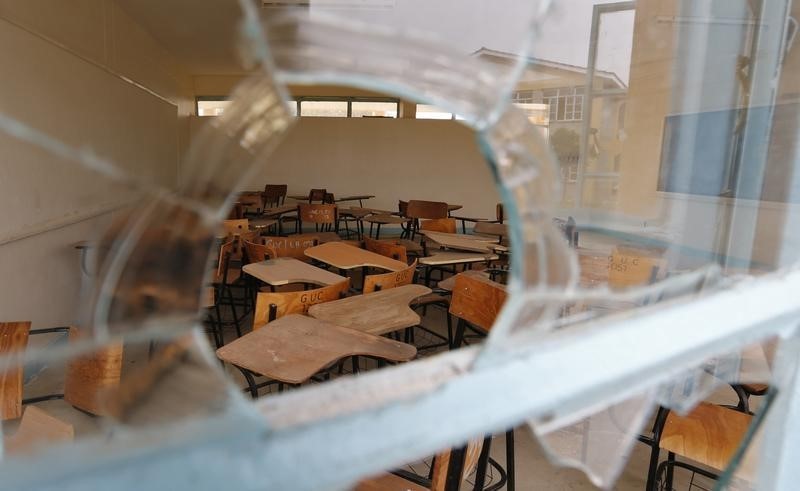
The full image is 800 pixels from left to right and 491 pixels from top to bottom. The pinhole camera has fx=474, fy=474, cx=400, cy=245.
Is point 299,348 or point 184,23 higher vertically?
point 184,23

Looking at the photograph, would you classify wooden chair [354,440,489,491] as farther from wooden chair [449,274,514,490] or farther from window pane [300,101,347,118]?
window pane [300,101,347,118]

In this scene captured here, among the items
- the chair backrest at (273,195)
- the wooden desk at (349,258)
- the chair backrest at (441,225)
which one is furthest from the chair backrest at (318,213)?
the wooden desk at (349,258)

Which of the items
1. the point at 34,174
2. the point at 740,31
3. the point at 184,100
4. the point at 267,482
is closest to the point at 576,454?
the point at 267,482

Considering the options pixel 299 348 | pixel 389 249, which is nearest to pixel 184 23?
pixel 389 249

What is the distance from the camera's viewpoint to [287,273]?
9.10ft

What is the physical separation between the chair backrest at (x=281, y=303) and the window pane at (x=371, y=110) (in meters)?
6.86

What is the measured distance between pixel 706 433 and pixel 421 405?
1.75 metres

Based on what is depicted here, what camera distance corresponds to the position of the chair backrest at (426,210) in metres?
6.26

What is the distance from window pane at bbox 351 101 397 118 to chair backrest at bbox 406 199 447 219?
296 cm

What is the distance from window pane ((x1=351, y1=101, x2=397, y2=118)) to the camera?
8.63 metres

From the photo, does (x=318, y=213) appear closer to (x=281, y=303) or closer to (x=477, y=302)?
(x=281, y=303)

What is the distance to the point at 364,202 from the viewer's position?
8.92 metres

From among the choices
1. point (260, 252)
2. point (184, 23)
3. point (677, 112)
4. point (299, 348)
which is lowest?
point (299, 348)

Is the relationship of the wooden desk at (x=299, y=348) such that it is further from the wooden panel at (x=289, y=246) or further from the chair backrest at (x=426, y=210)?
the chair backrest at (x=426, y=210)
